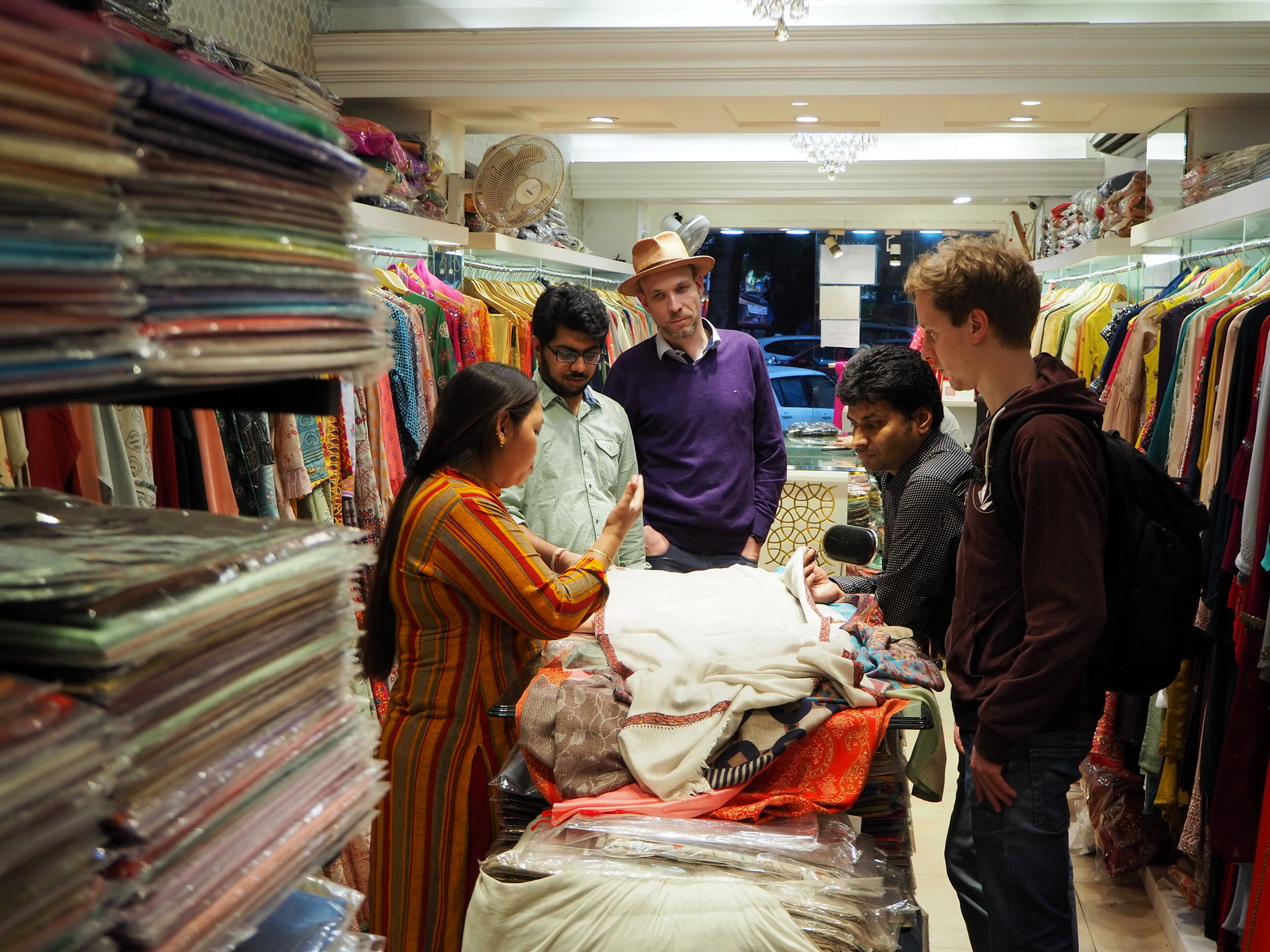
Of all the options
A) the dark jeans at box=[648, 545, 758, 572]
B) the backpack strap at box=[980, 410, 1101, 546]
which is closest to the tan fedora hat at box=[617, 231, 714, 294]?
the dark jeans at box=[648, 545, 758, 572]

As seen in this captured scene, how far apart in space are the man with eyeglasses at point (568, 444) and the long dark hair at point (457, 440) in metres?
0.91

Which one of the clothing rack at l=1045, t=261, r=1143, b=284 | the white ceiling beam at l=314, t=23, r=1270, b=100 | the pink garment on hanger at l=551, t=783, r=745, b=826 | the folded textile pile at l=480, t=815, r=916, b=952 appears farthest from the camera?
the clothing rack at l=1045, t=261, r=1143, b=284

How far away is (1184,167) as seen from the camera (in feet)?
15.1

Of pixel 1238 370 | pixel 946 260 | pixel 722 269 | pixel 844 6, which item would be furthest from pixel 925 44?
pixel 722 269

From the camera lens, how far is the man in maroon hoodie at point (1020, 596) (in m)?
1.78

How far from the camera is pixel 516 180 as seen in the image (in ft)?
16.1

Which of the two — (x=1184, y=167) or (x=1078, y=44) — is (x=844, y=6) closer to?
(x=1078, y=44)

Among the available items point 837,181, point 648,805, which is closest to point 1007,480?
point 648,805

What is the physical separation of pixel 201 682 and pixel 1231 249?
4.12 meters

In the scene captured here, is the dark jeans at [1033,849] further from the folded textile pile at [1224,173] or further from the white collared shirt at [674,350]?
the folded textile pile at [1224,173]

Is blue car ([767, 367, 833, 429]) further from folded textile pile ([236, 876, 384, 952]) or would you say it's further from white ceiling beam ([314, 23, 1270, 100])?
folded textile pile ([236, 876, 384, 952])

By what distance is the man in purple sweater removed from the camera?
3.44 meters

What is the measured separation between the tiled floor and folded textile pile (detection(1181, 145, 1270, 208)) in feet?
7.91

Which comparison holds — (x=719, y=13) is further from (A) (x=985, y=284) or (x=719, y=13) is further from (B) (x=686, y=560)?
(A) (x=985, y=284)
